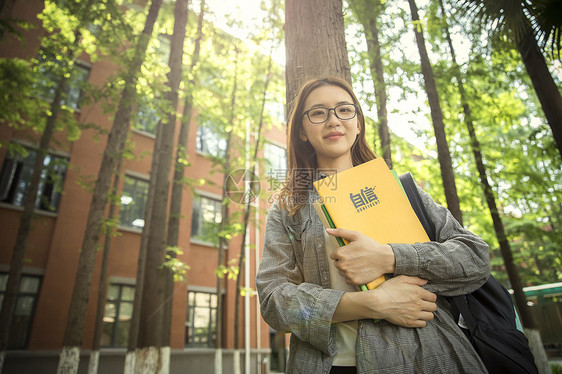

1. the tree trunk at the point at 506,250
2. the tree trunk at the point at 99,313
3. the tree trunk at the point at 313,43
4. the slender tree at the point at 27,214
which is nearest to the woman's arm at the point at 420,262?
the tree trunk at the point at 313,43

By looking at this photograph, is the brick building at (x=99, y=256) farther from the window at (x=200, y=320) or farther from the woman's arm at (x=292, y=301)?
the woman's arm at (x=292, y=301)

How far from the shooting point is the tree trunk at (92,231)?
585 cm

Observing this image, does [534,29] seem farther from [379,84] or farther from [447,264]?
[447,264]

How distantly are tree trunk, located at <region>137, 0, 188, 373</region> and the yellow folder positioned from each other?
22.2ft

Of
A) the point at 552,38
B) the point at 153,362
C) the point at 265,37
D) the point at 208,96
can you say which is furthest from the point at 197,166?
the point at 552,38

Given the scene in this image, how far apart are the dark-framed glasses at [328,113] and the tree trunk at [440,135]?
471cm

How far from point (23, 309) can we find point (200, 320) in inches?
243

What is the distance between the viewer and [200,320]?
44.4 feet

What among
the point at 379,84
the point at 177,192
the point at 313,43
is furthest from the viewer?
the point at 177,192

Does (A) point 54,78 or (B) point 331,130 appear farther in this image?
(A) point 54,78

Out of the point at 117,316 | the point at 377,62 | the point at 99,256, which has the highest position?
the point at 377,62

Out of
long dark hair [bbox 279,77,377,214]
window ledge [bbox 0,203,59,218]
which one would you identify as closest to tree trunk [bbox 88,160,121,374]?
window ledge [bbox 0,203,59,218]

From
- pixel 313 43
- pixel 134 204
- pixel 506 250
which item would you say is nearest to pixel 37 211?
pixel 134 204

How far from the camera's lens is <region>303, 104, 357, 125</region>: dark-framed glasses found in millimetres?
1699
